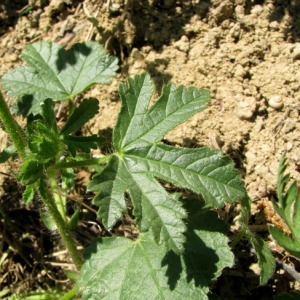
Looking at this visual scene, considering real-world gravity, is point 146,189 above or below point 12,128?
below

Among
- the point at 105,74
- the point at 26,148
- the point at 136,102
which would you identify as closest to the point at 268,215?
the point at 136,102

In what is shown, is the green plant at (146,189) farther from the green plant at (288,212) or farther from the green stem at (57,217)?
the green plant at (288,212)

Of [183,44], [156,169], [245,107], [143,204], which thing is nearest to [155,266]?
[143,204]

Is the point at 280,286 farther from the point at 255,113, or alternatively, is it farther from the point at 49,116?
the point at 49,116

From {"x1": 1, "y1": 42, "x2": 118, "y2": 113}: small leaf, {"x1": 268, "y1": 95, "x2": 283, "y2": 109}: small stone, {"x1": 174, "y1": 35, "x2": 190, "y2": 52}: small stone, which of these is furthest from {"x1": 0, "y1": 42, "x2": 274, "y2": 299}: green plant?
{"x1": 174, "y1": 35, "x2": 190, "y2": 52}: small stone

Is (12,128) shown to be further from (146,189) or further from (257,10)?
(257,10)

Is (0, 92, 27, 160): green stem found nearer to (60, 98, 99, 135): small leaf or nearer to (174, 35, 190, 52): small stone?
(60, 98, 99, 135): small leaf

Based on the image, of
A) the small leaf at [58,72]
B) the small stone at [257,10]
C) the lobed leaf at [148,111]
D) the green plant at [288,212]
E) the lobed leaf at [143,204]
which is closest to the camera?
the lobed leaf at [143,204]

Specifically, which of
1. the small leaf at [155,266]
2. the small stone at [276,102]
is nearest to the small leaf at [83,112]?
the small leaf at [155,266]
